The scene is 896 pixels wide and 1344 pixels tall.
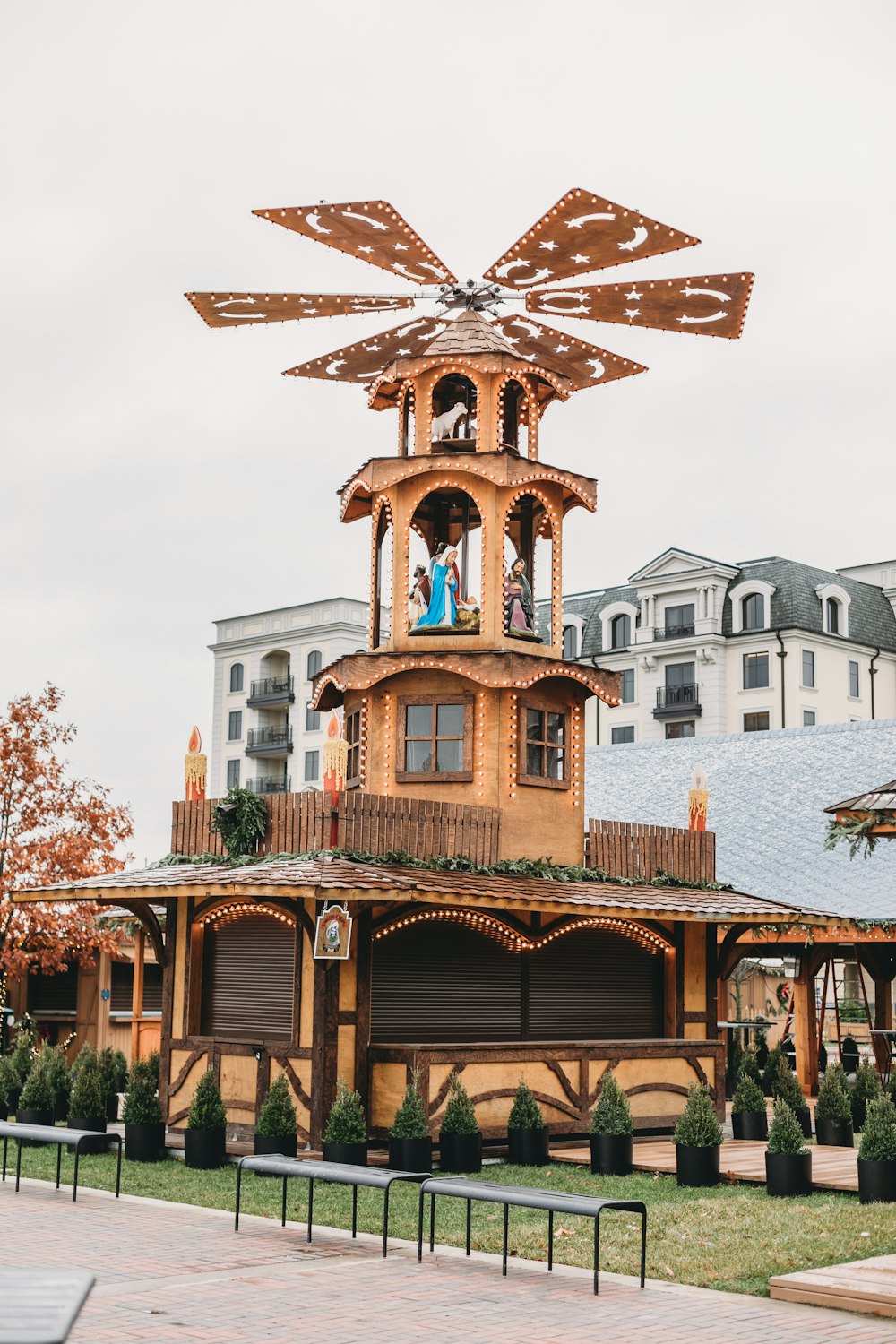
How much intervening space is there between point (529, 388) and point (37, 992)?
55.8ft

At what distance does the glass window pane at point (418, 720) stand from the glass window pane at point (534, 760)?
1385 mm

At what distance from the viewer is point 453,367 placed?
22797 mm

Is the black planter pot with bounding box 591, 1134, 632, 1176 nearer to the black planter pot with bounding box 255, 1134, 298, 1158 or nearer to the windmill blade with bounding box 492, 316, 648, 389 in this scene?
the black planter pot with bounding box 255, 1134, 298, 1158

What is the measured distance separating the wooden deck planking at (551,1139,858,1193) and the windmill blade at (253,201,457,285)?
40.0 feet

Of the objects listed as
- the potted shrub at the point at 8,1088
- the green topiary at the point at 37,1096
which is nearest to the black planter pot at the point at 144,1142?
the green topiary at the point at 37,1096

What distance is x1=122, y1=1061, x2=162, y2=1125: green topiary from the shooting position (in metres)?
18.5

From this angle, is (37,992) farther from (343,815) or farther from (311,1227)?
(311,1227)

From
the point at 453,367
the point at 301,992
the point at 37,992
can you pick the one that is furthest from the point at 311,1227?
the point at 37,992

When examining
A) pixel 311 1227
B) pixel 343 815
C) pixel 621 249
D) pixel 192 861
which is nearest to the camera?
pixel 311 1227

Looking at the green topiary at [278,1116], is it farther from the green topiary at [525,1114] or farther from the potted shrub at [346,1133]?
the green topiary at [525,1114]

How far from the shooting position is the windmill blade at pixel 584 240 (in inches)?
840

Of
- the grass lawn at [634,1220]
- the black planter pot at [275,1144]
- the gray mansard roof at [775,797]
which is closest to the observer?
the grass lawn at [634,1220]

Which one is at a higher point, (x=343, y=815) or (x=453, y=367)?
(x=453, y=367)

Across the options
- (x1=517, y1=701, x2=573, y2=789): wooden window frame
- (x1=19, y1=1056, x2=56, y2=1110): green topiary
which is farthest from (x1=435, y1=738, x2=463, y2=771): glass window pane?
(x1=19, y1=1056, x2=56, y2=1110): green topiary
